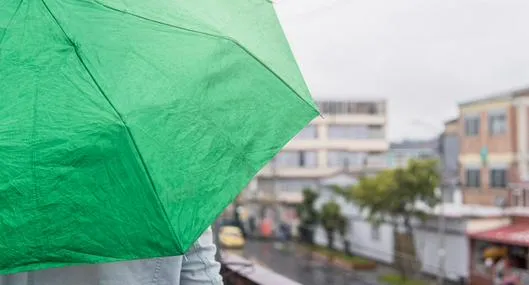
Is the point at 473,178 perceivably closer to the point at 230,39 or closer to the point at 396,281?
the point at 396,281

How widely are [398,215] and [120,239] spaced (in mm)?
25902

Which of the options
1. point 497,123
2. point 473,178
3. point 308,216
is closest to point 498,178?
point 473,178

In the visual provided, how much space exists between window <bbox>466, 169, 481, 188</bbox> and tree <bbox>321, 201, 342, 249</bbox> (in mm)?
6522

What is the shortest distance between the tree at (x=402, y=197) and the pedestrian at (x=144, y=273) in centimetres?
2363

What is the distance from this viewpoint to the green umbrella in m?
1.46

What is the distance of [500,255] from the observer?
874 inches

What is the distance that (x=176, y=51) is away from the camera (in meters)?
1.63

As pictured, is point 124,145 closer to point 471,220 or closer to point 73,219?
point 73,219

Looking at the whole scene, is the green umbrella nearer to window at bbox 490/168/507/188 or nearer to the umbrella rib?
the umbrella rib

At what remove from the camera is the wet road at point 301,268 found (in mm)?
27656

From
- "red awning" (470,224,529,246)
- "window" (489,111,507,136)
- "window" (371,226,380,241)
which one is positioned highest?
"window" (489,111,507,136)

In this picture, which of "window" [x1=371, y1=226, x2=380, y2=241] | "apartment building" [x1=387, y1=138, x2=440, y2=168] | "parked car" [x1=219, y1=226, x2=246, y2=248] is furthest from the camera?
"apartment building" [x1=387, y1=138, x2=440, y2=168]

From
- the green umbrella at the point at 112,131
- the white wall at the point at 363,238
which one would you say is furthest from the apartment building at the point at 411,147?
the green umbrella at the point at 112,131

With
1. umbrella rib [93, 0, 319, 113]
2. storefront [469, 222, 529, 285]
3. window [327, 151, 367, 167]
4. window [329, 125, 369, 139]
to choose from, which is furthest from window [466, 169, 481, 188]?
umbrella rib [93, 0, 319, 113]
